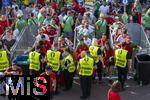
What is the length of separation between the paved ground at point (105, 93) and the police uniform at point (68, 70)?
0.31 m

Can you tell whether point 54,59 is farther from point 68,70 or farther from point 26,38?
point 26,38

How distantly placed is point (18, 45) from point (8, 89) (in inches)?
258

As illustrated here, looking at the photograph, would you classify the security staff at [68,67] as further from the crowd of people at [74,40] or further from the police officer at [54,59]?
the police officer at [54,59]

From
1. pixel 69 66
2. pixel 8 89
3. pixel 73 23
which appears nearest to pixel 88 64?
pixel 69 66

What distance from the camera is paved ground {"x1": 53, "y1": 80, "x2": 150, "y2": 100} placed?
734 inches

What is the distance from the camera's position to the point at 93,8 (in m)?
26.0

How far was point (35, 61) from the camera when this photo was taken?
1880 centimetres

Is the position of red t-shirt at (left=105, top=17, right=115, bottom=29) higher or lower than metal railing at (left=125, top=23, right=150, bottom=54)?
higher

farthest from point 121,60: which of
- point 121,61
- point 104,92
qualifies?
point 104,92

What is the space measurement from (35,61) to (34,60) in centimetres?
5

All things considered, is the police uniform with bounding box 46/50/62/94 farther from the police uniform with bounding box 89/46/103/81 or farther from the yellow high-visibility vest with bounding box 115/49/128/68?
the yellow high-visibility vest with bounding box 115/49/128/68

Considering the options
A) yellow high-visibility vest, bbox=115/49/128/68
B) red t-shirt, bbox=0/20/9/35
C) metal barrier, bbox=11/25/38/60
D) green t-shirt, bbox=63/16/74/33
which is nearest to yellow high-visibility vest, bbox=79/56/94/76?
yellow high-visibility vest, bbox=115/49/128/68

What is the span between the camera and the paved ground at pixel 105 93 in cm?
1866

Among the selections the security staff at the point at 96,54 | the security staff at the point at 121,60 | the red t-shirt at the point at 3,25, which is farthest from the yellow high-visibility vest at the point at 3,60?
the red t-shirt at the point at 3,25
